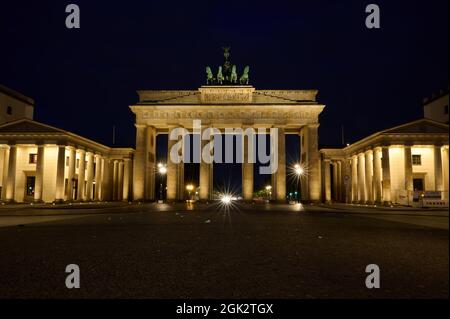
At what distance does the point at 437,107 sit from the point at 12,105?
7919 centimetres

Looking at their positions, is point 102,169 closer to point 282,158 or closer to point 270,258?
point 282,158

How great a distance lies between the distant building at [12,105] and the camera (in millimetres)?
61944

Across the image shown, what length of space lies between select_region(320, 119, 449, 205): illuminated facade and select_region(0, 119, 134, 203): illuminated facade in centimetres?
4062

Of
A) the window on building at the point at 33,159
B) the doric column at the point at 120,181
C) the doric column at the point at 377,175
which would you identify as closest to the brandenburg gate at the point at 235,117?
the doric column at the point at 377,175

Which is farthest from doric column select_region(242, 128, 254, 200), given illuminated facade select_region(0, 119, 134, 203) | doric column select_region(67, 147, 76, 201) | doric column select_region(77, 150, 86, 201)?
doric column select_region(77, 150, 86, 201)

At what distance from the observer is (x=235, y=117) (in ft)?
186

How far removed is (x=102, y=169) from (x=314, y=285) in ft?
227

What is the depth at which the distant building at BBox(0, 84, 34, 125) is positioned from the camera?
6194 centimetres

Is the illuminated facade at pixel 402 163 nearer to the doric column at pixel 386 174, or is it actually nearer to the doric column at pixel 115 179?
the doric column at pixel 386 174

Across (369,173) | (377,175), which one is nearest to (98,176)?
(369,173)

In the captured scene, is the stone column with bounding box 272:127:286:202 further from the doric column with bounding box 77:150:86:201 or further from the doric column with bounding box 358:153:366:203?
the doric column with bounding box 77:150:86:201

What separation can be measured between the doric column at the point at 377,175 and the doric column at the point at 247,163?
18.3 meters

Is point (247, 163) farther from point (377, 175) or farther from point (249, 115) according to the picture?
point (377, 175)
